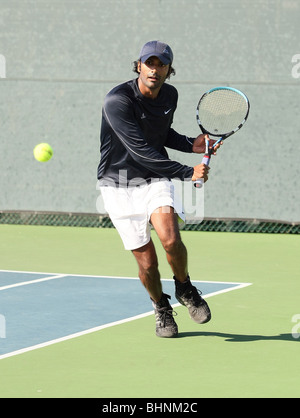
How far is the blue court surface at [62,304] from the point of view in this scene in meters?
5.66

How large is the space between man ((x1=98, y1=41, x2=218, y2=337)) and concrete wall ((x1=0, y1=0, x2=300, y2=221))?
466 centimetres

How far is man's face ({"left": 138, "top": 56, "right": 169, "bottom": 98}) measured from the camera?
214 inches

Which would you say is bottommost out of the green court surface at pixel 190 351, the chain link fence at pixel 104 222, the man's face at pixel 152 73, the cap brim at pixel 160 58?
the green court surface at pixel 190 351

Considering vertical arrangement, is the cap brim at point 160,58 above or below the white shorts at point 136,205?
above

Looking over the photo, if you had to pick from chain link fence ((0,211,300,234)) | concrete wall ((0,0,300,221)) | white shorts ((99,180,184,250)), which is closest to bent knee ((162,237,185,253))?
white shorts ((99,180,184,250))

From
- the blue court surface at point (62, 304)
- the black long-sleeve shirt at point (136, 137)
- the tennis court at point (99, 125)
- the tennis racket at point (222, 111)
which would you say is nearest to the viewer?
the black long-sleeve shirt at point (136, 137)

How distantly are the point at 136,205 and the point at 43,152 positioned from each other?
5043mm

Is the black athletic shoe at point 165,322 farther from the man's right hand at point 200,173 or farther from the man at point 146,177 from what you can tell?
the man's right hand at point 200,173

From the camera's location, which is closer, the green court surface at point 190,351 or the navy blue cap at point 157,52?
the green court surface at point 190,351

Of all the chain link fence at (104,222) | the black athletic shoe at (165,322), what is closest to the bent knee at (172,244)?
the black athletic shoe at (165,322)

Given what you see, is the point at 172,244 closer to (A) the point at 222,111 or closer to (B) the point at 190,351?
(B) the point at 190,351

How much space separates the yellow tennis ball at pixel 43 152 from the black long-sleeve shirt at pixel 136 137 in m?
4.84

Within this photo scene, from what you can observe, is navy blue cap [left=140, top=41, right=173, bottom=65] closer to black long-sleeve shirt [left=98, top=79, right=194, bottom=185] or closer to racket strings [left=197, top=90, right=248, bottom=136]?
black long-sleeve shirt [left=98, top=79, right=194, bottom=185]
